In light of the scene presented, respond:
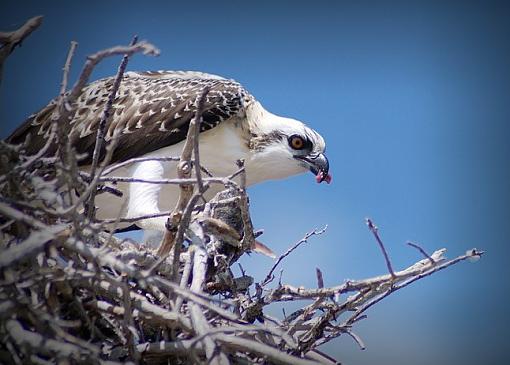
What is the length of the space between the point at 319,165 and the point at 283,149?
0.81ft

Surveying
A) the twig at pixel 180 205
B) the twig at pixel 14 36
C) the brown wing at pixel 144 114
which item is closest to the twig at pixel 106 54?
the twig at pixel 14 36

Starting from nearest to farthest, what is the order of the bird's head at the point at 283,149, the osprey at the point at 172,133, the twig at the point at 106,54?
the twig at the point at 106,54 → the osprey at the point at 172,133 → the bird's head at the point at 283,149

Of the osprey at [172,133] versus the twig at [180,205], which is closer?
the twig at [180,205]

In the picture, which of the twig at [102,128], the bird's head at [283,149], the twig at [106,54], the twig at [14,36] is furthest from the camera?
the bird's head at [283,149]

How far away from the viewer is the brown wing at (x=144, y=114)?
14.0ft

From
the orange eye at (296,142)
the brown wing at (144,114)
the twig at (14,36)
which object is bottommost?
the twig at (14,36)

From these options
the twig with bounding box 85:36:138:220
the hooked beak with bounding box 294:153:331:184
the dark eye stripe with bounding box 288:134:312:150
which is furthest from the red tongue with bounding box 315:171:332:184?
the twig with bounding box 85:36:138:220

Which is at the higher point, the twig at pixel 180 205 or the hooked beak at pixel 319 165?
the hooked beak at pixel 319 165

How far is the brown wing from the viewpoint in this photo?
4254mm

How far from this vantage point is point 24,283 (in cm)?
225

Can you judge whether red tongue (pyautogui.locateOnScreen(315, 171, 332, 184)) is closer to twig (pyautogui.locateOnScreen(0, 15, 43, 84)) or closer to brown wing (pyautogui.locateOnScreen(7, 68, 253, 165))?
brown wing (pyautogui.locateOnScreen(7, 68, 253, 165))

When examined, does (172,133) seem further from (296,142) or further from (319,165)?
(319,165)

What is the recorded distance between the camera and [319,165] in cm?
469

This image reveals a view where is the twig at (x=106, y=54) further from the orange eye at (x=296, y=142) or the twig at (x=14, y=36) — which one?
the orange eye at (x=296, y=142)
